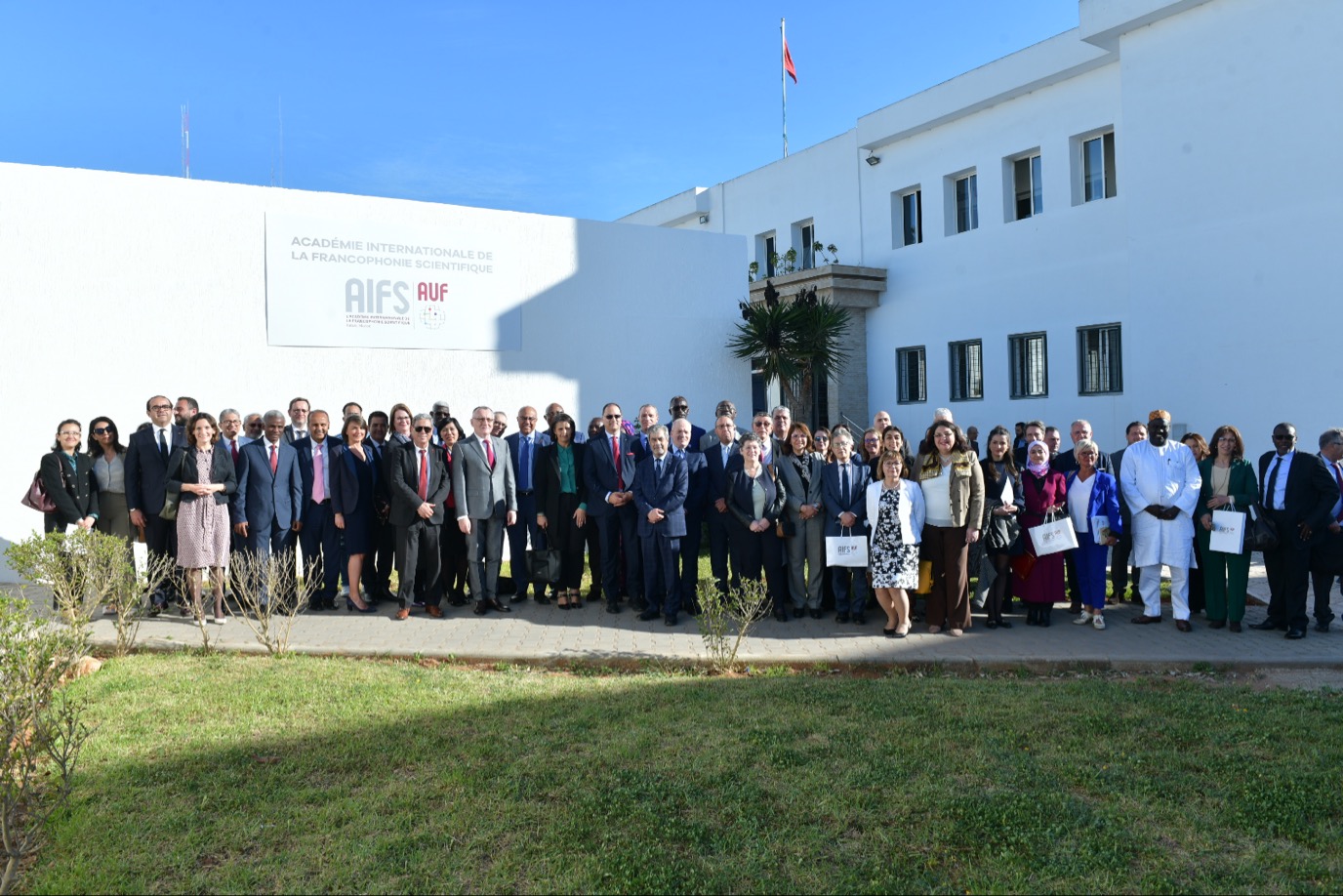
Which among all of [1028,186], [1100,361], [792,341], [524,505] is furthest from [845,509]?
[1028,186]

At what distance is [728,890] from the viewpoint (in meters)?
3.95

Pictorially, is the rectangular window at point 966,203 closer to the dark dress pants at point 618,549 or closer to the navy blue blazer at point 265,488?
the dark dress pants at point 618,549

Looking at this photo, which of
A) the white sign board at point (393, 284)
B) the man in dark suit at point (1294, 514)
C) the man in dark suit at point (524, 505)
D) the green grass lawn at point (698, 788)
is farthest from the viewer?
the white sign board at point (393, 284)

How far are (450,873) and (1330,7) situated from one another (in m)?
16.3

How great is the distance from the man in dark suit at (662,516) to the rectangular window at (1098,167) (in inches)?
510

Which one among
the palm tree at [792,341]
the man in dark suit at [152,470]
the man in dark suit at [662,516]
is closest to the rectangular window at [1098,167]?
the palm tree at [792,341]

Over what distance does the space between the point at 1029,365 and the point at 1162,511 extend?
11.6 m

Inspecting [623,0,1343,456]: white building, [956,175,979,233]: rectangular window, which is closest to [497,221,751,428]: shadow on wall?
[623,0,1343,456]: white building

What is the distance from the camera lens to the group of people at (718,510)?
8758mm

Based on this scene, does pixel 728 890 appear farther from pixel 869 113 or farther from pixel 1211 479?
pixel 869 113

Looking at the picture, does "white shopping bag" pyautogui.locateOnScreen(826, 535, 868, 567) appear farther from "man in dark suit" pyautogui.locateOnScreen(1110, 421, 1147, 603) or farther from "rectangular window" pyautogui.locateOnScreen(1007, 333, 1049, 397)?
"rectangular window" pyautogui.locateOnScreen(1007, 333, 1049, 397)

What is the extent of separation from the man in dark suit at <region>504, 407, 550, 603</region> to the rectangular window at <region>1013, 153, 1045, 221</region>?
44.2ft

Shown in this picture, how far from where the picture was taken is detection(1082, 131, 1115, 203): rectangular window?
1875 cm

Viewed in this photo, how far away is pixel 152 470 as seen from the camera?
9273 millimetres
